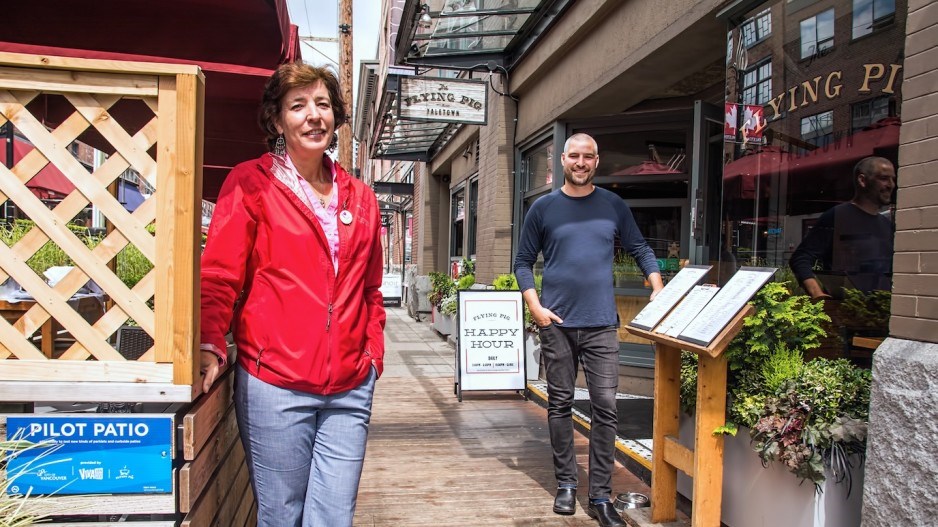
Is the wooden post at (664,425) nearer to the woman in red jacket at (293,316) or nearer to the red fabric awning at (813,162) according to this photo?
the red fabric awning at (813,162)

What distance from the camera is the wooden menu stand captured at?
2764 mm

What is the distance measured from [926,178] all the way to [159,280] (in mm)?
2511

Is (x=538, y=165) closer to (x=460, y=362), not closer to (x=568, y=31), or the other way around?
(x=568, y=31)

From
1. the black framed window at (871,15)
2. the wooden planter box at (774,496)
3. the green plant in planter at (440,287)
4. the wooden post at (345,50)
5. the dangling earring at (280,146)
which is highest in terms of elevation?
the wooden post at (345,50)

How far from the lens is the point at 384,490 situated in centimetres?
373

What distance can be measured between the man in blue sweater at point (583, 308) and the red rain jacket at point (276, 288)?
1618 millimetres

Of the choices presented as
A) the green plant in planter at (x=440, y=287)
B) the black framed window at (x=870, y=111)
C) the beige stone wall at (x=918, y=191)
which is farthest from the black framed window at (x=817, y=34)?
the green plant in planter at (x=440, y=287)

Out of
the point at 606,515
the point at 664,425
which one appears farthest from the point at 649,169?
the point at 606,515

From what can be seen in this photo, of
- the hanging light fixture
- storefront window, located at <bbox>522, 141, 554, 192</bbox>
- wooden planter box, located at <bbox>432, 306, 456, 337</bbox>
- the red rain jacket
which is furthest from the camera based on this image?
wooden planter box, located at <bbox>432, 306, 456, 337</bbox>

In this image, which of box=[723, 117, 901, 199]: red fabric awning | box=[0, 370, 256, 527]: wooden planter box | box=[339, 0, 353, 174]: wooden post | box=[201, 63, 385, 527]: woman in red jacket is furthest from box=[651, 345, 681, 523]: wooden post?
box=[339, 0, 353, 174]: wooden post

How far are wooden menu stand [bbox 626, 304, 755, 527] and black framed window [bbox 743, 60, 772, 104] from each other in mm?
1904

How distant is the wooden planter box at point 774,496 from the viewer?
2459mm

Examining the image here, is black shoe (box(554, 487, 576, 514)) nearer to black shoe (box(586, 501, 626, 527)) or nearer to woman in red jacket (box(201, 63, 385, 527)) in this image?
black shoe (box(586, 501, 626, 527))

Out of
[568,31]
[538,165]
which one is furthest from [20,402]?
[538,165]
